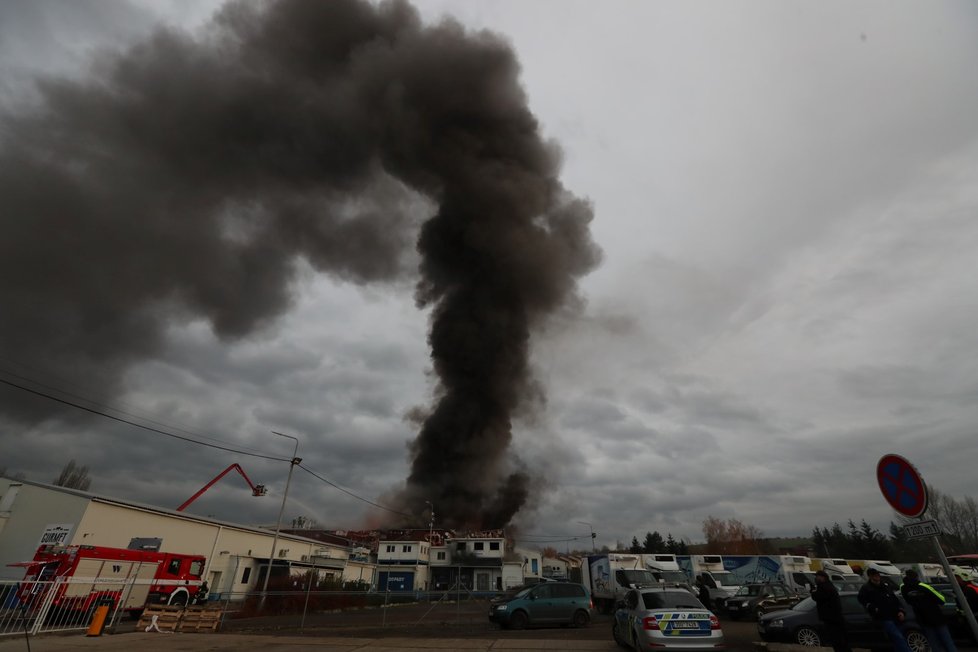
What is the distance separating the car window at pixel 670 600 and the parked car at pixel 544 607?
6.66 metres

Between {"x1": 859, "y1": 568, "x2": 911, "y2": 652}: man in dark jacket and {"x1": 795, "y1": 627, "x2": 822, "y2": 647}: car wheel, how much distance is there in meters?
3.95

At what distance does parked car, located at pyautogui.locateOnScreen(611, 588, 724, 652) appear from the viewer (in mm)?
8258

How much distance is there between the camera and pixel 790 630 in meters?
10.3

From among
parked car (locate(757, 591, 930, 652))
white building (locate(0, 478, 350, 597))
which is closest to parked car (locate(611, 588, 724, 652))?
parked car (locate(757, 591, 930, 652))

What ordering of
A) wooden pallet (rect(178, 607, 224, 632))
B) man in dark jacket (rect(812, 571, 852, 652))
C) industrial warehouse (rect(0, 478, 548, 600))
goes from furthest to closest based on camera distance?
industrial warehouse (rect(0, 478, 548, 600)) → wooden pallet (rect(178, 607, 224, 632)) → man in dark jacket (rect(812, 571, 852, 652))

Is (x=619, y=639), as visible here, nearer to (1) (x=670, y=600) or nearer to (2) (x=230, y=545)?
(1) (x=670, y=600)

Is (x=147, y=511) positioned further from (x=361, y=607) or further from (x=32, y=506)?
(x=361, y=607)

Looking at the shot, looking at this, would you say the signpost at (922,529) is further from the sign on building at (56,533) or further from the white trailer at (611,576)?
the sign on building at (56,533)

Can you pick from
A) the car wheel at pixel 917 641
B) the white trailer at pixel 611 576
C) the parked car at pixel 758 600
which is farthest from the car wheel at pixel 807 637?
the white trailer at pixel 611 576

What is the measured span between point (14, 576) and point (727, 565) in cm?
4148

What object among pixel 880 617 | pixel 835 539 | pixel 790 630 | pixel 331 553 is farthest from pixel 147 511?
pixel 835 539

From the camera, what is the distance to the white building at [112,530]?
27500mm

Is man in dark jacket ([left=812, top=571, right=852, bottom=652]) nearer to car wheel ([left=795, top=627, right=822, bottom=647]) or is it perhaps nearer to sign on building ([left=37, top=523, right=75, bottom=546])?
car wheel ([left=795, top=627, right=822, bottom=647])

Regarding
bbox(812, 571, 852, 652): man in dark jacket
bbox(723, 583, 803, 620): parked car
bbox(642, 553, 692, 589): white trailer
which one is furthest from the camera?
bbox(642, 553, 692, 589): white trailer
